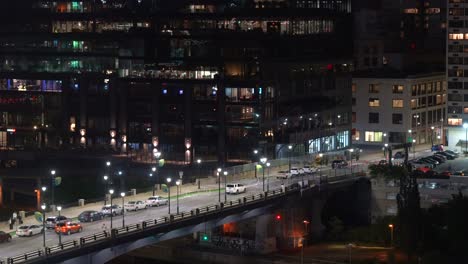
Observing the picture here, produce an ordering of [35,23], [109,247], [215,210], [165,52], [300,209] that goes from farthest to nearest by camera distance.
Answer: [35,23] < [165,52] < [300,209] < [215,210] < [109,247]

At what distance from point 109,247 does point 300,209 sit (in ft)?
105

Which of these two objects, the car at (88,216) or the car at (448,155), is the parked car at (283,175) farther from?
the car at (88,216)

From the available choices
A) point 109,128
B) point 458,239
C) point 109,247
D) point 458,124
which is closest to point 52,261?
point 109,247

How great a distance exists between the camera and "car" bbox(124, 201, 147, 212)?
96.4 m

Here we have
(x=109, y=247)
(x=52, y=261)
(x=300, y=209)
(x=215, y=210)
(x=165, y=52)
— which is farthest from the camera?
(x=165, y=52)

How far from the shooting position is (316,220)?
113 m

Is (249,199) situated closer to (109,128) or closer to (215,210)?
(215,210)

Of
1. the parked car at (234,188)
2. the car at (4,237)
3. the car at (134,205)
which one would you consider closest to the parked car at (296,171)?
the parked car at (234,188)

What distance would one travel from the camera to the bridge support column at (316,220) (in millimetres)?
112062

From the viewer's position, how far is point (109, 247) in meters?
83.3

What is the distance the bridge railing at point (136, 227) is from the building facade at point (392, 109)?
49608mm

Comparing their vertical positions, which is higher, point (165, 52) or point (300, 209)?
point (165, 52)

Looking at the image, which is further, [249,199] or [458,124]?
[458,124]

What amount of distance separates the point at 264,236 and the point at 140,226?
22.2 meters
